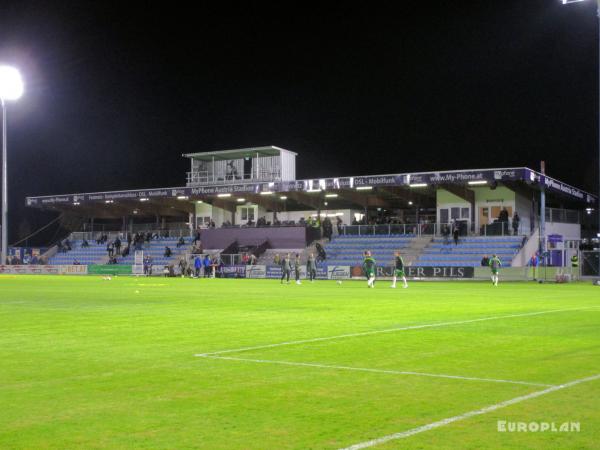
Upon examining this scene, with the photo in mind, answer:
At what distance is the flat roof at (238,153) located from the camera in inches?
2643

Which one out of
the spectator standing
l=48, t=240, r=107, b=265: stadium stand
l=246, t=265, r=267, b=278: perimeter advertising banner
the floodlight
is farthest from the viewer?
l=48, t=240, r=107, b=265: stadium stand

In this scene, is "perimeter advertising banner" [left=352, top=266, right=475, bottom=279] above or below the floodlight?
below

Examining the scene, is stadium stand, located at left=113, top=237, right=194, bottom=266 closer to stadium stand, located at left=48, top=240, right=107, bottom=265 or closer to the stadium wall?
the stadium wall

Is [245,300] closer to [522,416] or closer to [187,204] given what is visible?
[522,416]

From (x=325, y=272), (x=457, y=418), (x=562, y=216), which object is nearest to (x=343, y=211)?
(x=325, y=272)

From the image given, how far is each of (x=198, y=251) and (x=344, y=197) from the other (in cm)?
1462

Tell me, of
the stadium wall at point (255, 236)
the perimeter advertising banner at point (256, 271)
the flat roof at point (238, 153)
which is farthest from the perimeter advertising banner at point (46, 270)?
the perimeter advertising banner at point (256, 271)

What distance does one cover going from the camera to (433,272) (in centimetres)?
4891

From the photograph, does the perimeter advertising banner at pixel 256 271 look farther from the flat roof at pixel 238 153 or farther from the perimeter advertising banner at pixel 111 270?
the flat roof at pixel 238 153

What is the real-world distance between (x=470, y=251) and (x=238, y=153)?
27.2 meters

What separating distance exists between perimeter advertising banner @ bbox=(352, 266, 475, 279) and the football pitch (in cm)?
3200

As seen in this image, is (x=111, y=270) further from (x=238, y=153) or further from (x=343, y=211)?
(x=343, y=211)

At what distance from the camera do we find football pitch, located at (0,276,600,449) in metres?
6.08

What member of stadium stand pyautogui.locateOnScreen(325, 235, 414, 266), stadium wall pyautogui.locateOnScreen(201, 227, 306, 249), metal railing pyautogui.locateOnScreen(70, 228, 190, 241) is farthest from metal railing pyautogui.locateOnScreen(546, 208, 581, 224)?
metal railing pyautogui.locateOnScreen(70, 228, 190, 241)
